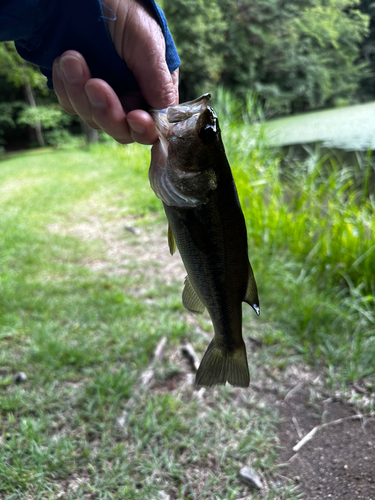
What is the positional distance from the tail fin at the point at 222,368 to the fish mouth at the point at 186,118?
77cm

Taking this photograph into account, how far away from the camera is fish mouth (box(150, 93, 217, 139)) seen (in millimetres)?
1102

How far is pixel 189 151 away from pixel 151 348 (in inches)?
66.2

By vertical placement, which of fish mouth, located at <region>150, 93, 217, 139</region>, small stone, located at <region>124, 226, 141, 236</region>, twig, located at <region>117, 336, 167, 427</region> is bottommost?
twig, located at <region>117, 336, 167, 427</region>

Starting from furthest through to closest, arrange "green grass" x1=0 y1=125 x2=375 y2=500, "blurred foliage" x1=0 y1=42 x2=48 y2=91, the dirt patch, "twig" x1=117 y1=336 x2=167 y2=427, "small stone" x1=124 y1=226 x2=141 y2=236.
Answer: "blurred foliage" x1=0 y1=42 x2=48 y2=91
"small stone" x1=124 y1=226 x2=141 y2=236
"twig" x1=117 y1=336 x2=167 y2=427
"green grass" x1=0 y1=125 x2=375 y2=500
the dirt patch

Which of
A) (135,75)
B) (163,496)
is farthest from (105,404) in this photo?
(135,75)

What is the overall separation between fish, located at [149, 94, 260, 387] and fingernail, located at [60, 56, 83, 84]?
284mm

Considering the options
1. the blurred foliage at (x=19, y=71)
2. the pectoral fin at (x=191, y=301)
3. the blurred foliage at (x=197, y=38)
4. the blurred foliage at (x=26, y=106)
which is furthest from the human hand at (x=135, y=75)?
the blurred foliage at (x=19, y=71)

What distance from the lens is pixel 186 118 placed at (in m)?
1.13

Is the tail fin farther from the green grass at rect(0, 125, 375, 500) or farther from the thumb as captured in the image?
the thumb

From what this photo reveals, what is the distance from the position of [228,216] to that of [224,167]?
15 cm

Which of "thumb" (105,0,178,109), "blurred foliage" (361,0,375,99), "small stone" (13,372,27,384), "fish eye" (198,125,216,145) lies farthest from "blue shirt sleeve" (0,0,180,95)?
"blurred foliage" (361,0,375,99)

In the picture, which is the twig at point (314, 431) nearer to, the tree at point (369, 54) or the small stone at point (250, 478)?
the small stone at point (250, 478)

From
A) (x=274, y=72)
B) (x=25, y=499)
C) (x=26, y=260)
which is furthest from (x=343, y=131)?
(x=25, y=499)

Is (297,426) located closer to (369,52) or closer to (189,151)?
(189,151)
